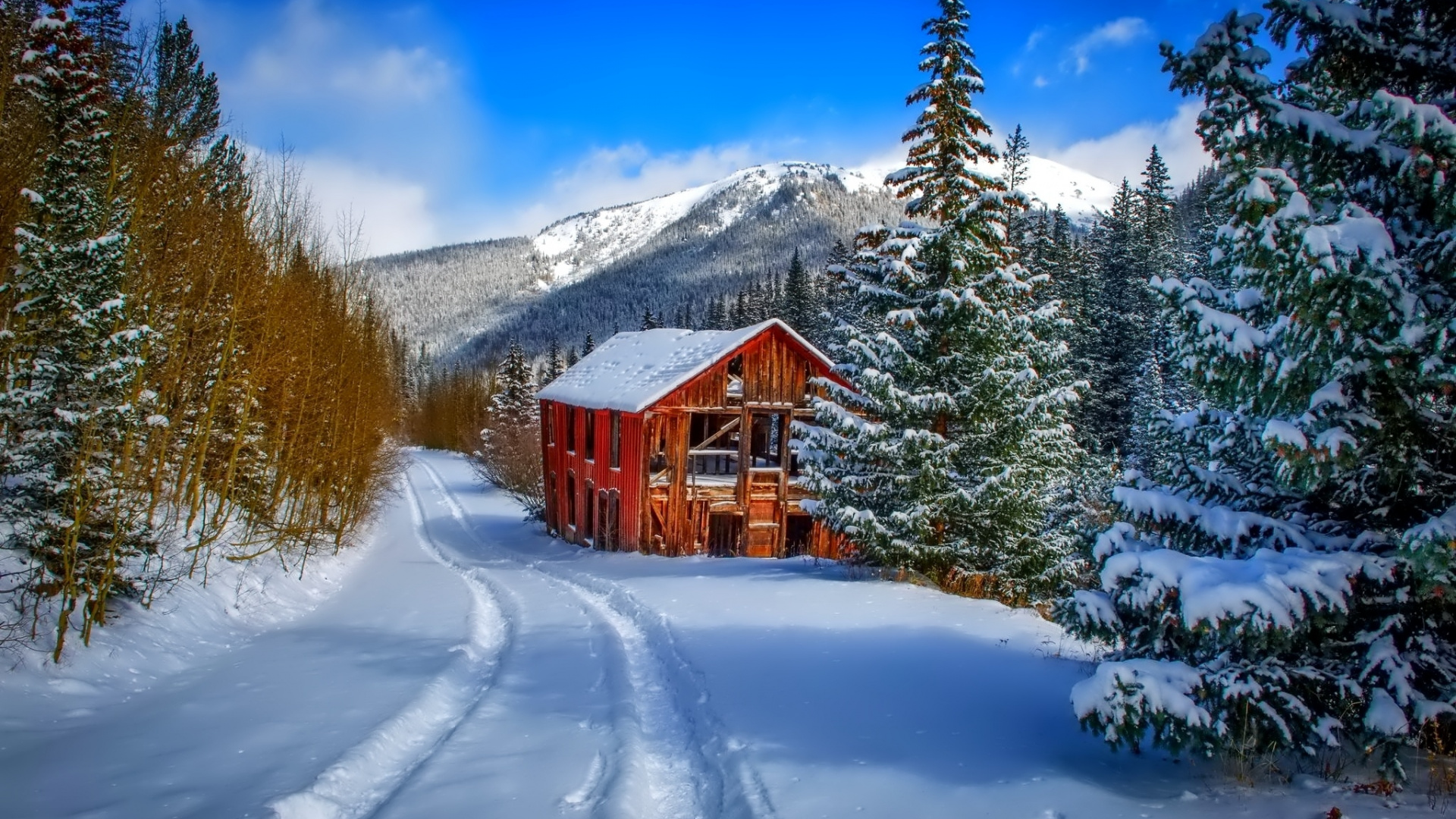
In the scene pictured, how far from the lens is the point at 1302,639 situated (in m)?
5.15

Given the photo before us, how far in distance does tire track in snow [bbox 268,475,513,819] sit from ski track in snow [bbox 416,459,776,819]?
5.50 feet

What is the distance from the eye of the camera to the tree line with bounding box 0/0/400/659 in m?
9.52

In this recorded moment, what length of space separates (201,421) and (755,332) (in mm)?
14501

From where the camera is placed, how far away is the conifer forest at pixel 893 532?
16.1 feet

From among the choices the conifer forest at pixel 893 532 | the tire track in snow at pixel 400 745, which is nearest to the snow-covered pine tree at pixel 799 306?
the conifer forest at pixel 893 532

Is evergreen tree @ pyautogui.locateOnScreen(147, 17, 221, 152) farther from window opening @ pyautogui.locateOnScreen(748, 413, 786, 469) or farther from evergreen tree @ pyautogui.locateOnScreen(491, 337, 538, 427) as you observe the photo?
evergreen tree @ pyautogui.locateOnScreen(491, 337, 538, 427)

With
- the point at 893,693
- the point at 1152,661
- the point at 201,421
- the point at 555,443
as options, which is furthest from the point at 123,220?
the point at 555,443

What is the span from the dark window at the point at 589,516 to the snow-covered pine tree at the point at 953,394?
527 inches

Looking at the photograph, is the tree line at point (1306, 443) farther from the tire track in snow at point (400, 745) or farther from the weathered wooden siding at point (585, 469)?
the weathered wooden siding at point (585, 469)

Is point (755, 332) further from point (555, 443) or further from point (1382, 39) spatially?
point (1382, 39)

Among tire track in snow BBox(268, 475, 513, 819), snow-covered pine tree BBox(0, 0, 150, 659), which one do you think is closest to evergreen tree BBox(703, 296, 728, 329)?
tire track in snow BBox(268, 475, 513, 819)

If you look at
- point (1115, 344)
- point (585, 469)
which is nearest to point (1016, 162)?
point (1115, 344)

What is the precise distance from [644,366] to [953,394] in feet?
46.8

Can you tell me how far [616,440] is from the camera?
25.0 metres
